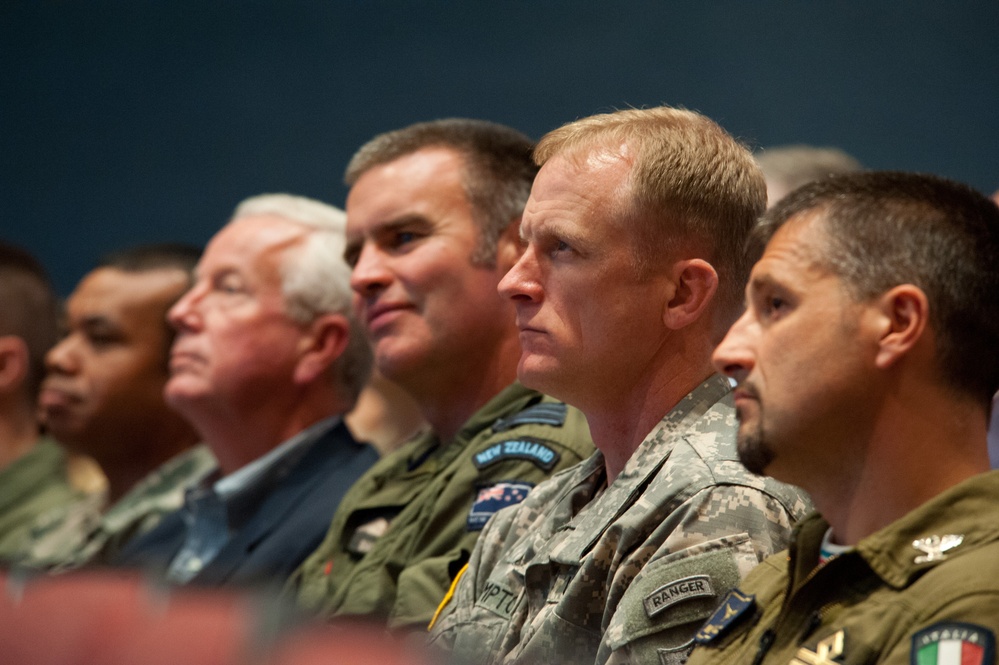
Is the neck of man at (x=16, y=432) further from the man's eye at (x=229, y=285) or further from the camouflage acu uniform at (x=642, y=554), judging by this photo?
the camouflage acu uniform at (x=642, y=554)

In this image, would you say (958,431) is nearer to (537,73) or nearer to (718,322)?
(718,322)

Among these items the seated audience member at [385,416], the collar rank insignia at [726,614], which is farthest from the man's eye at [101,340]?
the collar rank insignia at [726,614]

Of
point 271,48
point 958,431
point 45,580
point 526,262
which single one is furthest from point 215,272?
point 45,580

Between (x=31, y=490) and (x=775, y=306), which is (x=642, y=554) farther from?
(x=31, y=490)

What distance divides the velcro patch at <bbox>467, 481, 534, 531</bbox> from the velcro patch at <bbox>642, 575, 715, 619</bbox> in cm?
75

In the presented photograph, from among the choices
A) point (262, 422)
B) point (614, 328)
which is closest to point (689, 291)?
point (614, 328)

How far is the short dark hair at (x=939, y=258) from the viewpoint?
1555mm

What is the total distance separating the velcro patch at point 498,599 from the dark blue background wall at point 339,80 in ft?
8.39

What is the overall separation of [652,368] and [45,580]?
1.45m

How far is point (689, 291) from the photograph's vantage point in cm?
212

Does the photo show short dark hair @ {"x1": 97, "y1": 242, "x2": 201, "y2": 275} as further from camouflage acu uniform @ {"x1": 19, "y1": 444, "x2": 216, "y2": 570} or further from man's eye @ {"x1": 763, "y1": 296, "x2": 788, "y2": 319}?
man's eye @ {"x1": 763, "y1": 296, "x2": 788, "y2": 319}

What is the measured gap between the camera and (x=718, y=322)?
2.15 metres

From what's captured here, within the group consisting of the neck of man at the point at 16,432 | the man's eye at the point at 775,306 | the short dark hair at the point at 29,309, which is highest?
the man's eye at the point at 775,306

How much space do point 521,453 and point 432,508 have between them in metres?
0.24
